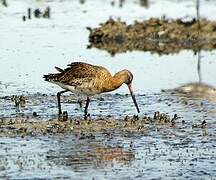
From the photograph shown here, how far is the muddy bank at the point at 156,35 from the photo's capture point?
89.5 feet

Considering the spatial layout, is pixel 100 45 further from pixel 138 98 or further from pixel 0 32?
pixel 138 98

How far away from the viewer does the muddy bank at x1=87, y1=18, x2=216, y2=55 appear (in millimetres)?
27266

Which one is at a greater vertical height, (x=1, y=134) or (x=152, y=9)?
(x=152, y=9)

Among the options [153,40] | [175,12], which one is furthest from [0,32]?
[175,12]

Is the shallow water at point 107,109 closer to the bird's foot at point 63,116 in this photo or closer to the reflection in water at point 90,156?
the reflection in water at point 90,156

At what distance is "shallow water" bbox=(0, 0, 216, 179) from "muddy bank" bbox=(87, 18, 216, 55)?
→ 0.82 metres

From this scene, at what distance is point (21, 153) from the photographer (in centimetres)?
1161

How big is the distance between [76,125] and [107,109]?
1952mm

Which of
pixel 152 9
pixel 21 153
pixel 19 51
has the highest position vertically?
pixel 152 9

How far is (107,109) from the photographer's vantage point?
15328 mm

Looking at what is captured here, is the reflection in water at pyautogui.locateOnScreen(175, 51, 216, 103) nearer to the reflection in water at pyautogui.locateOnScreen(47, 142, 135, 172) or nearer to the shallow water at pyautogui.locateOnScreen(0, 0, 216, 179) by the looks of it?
the shallow water at pyautogui.locateOnScreen(0, 0, 216, 179)

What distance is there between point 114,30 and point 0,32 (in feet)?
13.1

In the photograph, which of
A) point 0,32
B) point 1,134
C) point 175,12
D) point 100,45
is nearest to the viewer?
point 1,134

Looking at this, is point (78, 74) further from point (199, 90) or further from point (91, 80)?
point (199, 90)
